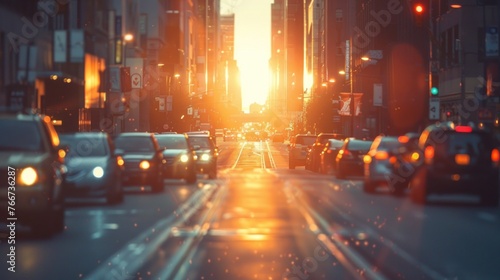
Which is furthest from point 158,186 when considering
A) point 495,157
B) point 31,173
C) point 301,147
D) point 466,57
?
point 466,57

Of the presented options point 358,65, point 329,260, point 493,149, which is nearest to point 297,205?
point 493,149

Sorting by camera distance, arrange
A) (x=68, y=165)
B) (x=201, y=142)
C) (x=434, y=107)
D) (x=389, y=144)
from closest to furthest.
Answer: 1. (x=68, y=165)
2. (x=389, y=144)
3. (x=201, y=142)
4. (x=434, y=107)

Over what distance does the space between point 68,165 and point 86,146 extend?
43.3 inches

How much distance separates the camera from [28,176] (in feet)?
56.4

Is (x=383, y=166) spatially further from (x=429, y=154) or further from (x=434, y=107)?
(x=434, y=107)

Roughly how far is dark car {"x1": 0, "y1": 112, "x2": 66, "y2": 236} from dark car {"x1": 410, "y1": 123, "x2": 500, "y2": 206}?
38.1 feet

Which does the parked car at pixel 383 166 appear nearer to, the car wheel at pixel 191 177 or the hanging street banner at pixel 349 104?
the car wheel at pixel 191 177

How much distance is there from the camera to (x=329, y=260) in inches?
578

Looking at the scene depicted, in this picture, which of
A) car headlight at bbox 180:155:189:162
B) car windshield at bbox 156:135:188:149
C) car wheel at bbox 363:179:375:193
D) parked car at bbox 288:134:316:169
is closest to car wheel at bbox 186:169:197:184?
car headlight at bbox 180:155:189:162

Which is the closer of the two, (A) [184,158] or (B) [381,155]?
(B) [381,155]

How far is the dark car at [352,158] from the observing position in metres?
41.8

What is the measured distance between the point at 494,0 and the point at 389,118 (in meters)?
30.7

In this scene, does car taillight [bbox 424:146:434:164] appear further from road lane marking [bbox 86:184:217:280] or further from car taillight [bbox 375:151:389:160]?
road lane marking [bbox 86:184:217:280]

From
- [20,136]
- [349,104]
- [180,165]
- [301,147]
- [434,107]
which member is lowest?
[180,165]
